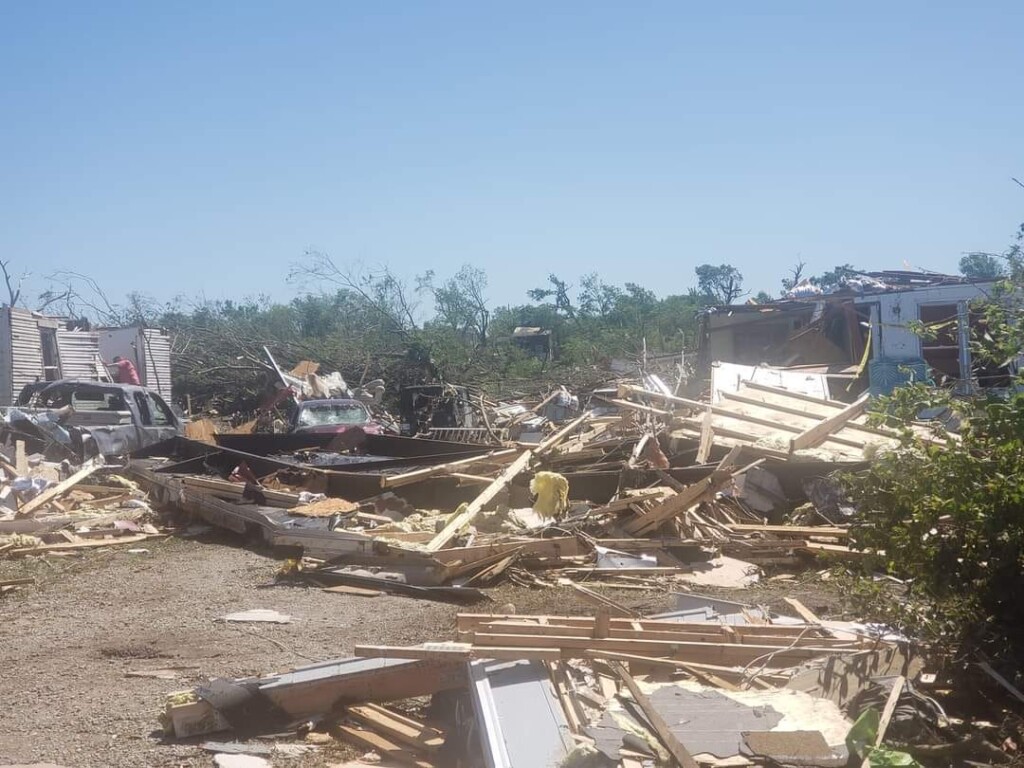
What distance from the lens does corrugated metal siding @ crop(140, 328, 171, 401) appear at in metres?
27.3

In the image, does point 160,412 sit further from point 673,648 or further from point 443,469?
point 673,648

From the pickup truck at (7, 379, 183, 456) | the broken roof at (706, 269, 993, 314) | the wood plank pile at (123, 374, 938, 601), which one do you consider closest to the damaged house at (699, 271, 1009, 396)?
the broken roof at (706, 269, 993, 314)

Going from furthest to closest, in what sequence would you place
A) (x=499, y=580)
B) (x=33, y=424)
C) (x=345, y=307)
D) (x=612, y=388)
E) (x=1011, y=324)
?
(x=345, y=307) < (x=612, y=388) < (x=33, y=424) < (x=499, y=580) < (x=1011, y=324)

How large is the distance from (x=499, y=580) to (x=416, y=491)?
3.24m

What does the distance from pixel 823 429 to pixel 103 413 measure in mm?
11793

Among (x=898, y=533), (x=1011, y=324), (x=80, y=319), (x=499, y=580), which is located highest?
(x=80, y=319)

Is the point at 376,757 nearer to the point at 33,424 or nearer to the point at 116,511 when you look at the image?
the point at 116,511

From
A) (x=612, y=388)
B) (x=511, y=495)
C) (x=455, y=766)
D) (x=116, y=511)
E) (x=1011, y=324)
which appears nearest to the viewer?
(x=455, y=766)

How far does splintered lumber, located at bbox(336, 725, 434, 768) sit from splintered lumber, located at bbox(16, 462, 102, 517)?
820cm

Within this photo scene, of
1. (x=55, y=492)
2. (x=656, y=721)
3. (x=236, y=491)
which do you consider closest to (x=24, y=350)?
(x=55, y=492)

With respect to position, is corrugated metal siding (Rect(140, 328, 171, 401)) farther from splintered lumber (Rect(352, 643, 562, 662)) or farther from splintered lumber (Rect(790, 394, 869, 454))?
splintered lumber (Rect(352, 643, 562, 662))

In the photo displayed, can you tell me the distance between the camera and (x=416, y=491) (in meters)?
11.7

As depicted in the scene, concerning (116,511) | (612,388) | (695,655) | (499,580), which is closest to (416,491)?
(499,580)

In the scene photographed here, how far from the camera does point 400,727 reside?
16.4 feet
